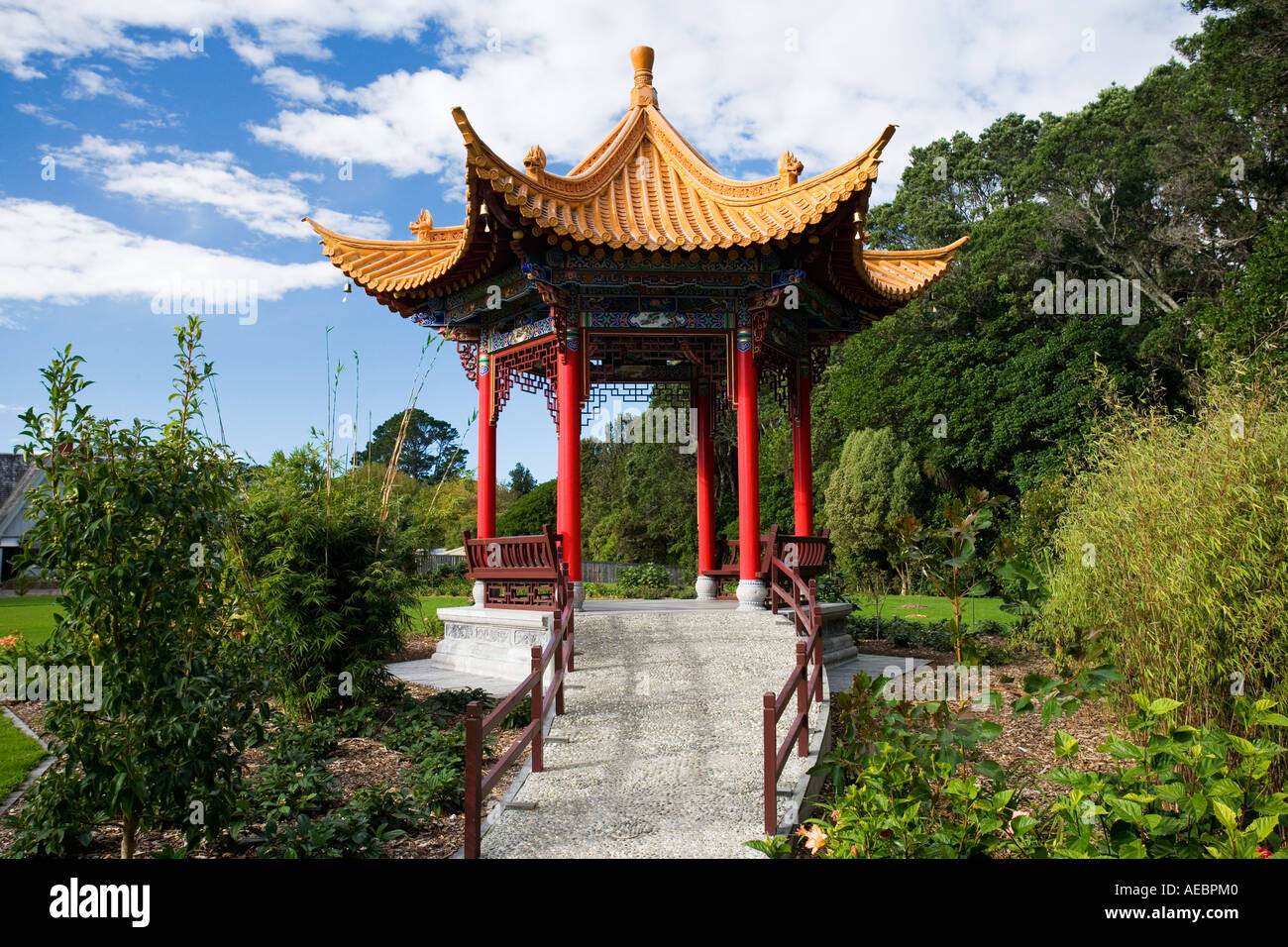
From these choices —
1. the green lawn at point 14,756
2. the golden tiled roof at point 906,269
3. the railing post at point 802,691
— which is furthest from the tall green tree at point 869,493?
the green lawn at point 14,756

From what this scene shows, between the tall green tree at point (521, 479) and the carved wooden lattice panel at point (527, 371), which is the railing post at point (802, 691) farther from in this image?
the tall green tree at point (521, 479)

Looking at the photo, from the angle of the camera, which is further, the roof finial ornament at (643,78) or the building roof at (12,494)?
the building roof at (12,494)

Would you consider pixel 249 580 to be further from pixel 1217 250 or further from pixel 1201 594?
pixel 1217 250

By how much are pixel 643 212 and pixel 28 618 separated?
50.0ft

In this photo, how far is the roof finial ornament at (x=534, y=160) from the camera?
8.91 meters

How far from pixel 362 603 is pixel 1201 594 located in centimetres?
610

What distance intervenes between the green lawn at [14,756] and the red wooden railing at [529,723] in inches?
124

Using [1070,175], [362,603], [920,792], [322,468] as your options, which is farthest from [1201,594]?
[1070,175]

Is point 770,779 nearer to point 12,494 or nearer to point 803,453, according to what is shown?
point 803,453

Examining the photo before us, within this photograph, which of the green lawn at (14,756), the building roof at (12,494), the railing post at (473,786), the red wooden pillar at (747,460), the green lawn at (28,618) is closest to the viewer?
the railing post at (473,786)

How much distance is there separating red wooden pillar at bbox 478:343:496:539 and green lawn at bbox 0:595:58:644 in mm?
6273

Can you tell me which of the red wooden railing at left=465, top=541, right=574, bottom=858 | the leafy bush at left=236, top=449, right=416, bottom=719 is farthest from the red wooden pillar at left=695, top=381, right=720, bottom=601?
the leafy bush at left=236, top=449, right=416, bottom=719

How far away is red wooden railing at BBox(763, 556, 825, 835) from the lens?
4707 millimetres
